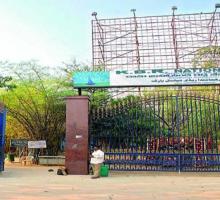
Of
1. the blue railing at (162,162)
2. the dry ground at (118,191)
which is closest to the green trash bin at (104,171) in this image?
the blue railing at (162,162)

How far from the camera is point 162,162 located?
15109 millimetres

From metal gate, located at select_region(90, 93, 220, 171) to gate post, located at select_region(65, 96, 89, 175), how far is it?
1.53ft

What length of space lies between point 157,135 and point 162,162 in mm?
1110

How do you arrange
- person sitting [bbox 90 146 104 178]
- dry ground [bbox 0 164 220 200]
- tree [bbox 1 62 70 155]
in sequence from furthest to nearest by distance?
1. tree [bbox 1 62 70 155]
2. person sitting [bbox 90 146 104 178]
3. dry ground [bbox 0 164 220 200]

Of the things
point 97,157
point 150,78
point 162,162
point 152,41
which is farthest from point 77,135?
point 152,41

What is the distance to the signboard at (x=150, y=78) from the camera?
50.9 ft

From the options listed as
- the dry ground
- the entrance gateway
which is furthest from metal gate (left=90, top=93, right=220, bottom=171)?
the dry ground

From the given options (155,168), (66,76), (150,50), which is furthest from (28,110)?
(150,50)

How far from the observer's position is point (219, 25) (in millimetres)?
32969

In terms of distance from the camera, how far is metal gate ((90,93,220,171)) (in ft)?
49.3

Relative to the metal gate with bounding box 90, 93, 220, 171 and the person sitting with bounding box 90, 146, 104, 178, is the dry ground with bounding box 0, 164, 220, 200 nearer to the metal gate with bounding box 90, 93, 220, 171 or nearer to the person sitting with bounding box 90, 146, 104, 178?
the person sitting with bounding box 90, 146, 104, 178

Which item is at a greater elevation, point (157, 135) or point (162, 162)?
point (157, 135)

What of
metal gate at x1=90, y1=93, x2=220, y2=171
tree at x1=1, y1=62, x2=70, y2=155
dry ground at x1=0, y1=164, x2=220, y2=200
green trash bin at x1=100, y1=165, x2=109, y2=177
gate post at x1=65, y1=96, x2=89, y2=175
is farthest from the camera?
tree at x1=1, y1=62, x2=70, y2=155

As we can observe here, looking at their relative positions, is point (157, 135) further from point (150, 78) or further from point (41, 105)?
point (41, 105)
